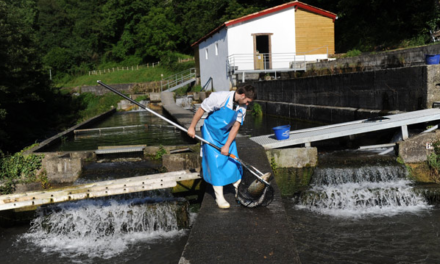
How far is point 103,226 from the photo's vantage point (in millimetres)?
Result: 6230

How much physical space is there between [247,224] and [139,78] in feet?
153

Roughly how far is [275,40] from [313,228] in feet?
72.4

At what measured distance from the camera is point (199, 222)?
450 cm

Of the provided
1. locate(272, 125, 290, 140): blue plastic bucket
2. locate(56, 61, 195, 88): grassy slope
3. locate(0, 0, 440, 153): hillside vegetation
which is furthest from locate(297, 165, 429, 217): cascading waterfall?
Result: locate(56, 61, 195, 88): grassy slope

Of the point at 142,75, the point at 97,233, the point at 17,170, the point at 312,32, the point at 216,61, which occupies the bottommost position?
the point at 97,233

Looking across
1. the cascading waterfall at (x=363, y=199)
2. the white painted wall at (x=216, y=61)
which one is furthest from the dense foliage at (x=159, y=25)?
the cascading waterfall at (x=363, y=199)

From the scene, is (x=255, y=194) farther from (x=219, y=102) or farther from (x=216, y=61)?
(x=216, y=61)

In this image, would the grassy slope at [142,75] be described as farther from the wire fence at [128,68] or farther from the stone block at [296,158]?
the stone block at [296,158]

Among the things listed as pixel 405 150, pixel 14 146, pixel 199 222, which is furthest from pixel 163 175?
pixel 14 146

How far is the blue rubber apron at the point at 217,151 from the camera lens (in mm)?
→ 4809

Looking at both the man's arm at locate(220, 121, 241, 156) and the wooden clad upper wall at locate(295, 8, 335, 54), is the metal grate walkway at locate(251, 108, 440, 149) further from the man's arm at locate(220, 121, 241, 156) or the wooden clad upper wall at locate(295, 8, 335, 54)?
the wooden clad upper wall at locate(295, 8, 335, 54)

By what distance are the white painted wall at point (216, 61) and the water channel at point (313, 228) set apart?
19.3 m

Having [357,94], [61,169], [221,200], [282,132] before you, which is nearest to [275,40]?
[357,94]

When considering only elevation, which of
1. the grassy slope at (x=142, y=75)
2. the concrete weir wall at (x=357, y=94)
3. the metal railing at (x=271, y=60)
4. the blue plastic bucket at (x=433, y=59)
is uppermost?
the grassy slope at (x=142, y=75)
